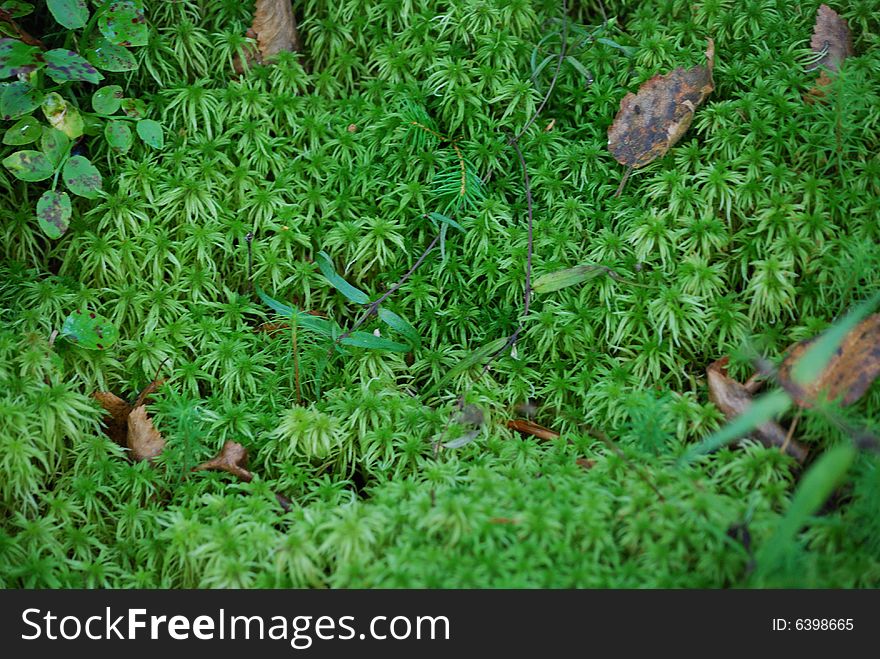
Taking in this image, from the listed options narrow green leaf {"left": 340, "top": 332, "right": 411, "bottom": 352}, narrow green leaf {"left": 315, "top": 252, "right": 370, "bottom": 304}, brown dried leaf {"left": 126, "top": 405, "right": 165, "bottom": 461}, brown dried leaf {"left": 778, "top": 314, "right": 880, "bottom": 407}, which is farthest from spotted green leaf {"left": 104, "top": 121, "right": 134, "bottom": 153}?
brown dried leaf {"left": 778, "top": 314, "right": 880, "bottom": 407}

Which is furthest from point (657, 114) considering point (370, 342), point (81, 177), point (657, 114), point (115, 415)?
point (115, 415)

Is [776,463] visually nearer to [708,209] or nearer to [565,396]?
[565,396]

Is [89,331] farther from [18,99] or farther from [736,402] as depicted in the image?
[736,402]

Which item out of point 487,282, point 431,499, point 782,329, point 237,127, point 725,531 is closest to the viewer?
point 725,531

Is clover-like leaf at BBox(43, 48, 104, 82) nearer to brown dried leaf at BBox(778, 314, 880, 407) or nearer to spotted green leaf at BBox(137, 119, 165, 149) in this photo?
spotted green leaf at BBox(137, 119, 165, 149)

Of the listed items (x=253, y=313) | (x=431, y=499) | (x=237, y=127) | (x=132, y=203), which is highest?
(x=237, y=127)

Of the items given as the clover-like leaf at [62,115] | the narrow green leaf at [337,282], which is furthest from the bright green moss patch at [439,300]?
the clover-like leaf at [62,115]

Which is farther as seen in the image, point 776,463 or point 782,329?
point 782,329

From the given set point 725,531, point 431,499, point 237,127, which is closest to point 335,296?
point 237,127
